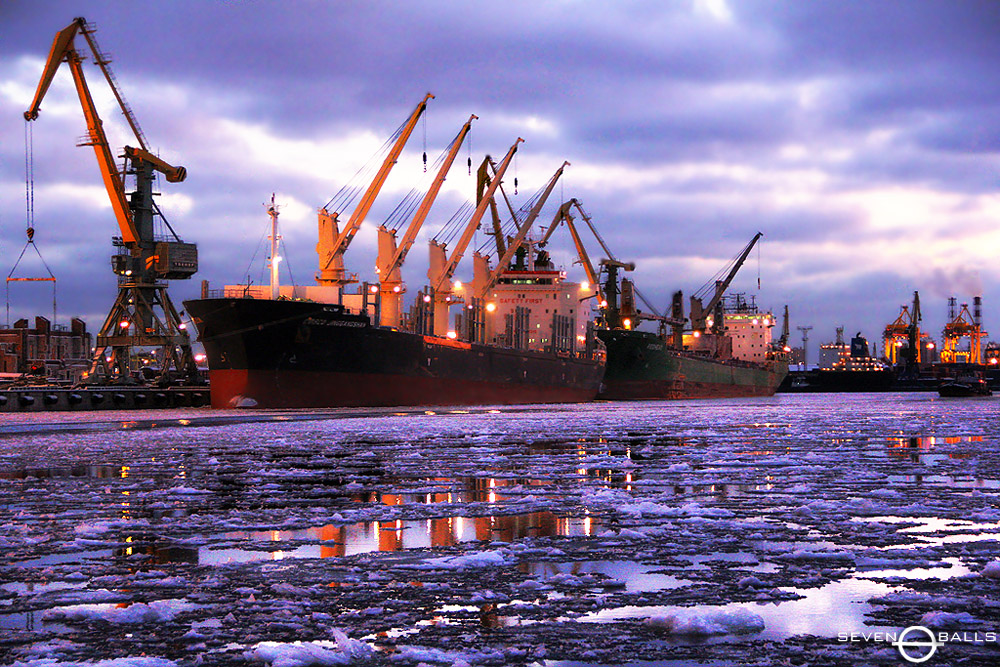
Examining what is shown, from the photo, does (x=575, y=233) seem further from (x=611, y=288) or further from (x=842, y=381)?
(x=842, y=381)

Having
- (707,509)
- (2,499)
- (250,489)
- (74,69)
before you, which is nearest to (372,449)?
(250,489)

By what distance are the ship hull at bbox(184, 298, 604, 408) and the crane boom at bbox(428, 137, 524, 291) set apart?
13436mm

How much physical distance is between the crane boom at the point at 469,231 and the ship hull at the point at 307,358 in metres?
13.4

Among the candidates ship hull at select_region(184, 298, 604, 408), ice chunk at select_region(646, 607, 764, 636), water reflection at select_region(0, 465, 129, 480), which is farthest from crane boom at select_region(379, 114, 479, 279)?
ice chunk at select_region(646, 607, 764, 636)

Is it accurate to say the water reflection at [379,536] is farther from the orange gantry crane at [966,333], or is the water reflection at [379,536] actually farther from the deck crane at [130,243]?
the orange gantry crane at [966,333]

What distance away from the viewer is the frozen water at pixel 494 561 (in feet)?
13.1

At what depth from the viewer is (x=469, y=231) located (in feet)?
206

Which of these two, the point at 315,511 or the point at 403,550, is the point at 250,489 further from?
the point at 403,550

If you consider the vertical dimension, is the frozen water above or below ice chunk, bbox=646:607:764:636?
below

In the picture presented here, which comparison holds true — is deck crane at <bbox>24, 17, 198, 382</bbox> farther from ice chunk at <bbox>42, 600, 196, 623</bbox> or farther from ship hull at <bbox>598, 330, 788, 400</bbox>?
ice chunk at <bbox>42, 600, 196, 623</bbox>

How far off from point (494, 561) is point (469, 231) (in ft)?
189

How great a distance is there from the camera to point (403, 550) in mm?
6297

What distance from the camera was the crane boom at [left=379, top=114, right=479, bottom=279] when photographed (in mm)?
53688

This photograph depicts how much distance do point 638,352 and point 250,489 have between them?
6496 centimetres
